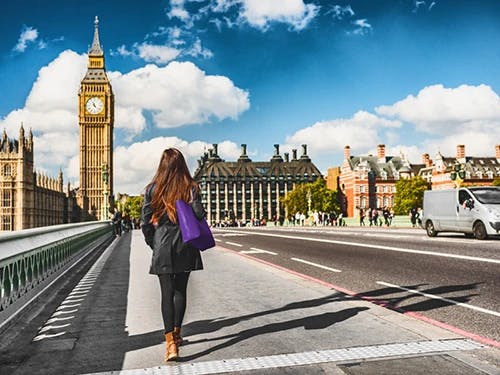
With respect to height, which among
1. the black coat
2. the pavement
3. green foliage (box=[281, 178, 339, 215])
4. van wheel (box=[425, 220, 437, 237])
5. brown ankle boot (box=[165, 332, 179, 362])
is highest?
green foliage (box=[281, 178, 339, 215])

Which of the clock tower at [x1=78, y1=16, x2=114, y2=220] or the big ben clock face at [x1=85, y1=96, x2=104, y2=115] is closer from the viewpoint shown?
the clock tower at [x1=78, y1=16, x2=114, y2=220]

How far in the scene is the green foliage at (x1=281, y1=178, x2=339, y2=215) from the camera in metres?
124

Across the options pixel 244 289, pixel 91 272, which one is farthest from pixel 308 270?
pixel 91 272

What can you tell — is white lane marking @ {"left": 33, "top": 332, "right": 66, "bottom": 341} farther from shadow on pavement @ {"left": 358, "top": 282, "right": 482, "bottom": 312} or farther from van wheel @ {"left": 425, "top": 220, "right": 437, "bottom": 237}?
van wheel @ {"left": 425, "top": 220, "right": 437, "bottom": 237}

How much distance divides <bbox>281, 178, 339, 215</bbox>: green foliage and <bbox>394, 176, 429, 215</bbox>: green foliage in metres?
15.9

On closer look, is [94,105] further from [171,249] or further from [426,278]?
[171,249]

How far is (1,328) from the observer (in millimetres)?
6434

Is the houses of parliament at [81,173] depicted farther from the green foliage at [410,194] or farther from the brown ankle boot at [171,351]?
the brown ankle boot at [171,351]

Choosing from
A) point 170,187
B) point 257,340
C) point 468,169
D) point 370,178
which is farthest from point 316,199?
point 170,187

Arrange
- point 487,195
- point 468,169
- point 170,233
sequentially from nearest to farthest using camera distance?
1. point 170,233
2. point 487,195
3. point 468,169

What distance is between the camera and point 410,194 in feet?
364

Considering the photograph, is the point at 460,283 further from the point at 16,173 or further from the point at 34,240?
the point at 16,173

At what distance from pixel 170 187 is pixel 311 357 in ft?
6.62


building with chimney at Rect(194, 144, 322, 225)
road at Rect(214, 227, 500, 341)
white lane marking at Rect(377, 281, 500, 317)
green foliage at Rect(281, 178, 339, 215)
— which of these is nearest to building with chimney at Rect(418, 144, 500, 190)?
green foliage at Rect(281, 178, 339, 215)
